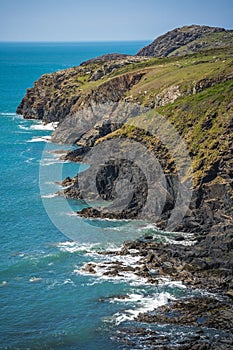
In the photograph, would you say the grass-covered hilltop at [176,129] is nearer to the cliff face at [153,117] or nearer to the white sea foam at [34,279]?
the cliff face at [153,117]

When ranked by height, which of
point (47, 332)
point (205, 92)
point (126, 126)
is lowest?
point (47, 332)

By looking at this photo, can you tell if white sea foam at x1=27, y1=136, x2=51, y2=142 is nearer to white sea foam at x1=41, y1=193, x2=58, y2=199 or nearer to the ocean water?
the ocean water

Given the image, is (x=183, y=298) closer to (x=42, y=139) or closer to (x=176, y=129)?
(x=176, y=129)

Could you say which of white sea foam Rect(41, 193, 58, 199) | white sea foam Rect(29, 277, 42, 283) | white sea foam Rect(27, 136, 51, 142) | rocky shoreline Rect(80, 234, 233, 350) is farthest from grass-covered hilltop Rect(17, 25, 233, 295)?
white sea foam Rect(29, 277, 42, 283)

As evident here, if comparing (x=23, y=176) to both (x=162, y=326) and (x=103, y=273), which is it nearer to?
(x=103, y=273)

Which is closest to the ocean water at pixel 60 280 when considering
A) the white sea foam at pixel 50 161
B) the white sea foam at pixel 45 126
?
the white sea foam at pixel 50 161

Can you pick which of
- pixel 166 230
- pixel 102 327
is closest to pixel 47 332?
pixel 102 327
